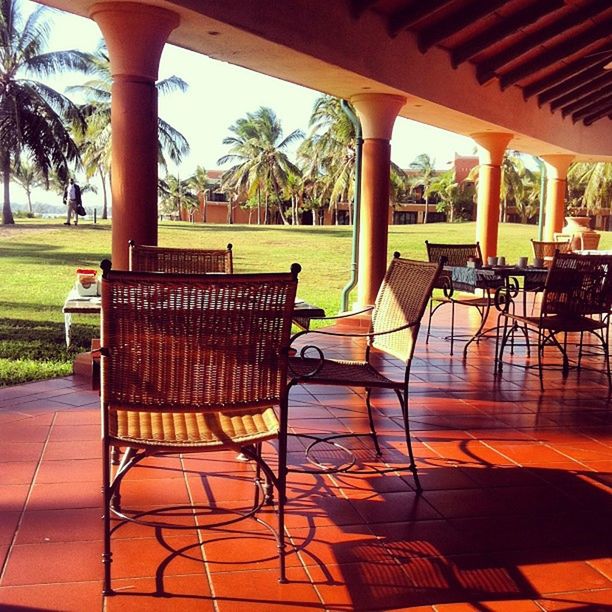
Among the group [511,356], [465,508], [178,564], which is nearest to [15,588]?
[178,564]

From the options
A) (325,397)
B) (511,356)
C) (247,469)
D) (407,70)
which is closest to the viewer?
(247,469)

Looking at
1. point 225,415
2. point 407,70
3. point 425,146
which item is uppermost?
point 425,146

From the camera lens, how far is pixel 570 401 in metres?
4.83

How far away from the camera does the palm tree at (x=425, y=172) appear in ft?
149

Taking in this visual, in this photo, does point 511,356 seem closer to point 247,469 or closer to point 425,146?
point 247,469

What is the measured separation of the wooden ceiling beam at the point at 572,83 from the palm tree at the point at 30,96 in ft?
51.3

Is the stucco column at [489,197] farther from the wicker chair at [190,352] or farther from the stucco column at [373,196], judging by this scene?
the wicker chair at [190,352]

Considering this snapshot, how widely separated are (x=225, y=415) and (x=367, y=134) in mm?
6252

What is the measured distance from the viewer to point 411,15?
7199 mm

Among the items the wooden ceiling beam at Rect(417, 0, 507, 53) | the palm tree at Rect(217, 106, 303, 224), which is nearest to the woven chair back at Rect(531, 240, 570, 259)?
the wooden ceiling beam at Rect(417, 0, 507, 53)

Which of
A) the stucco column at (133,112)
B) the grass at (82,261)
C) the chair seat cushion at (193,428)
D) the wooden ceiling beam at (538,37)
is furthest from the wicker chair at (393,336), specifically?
the wooden ceiling beam at (538,37)

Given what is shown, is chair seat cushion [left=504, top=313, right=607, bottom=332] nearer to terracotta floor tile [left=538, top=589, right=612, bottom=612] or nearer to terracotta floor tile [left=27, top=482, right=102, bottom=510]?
terracotta floor tile [left=538, top=589, right=612, bottom=612]

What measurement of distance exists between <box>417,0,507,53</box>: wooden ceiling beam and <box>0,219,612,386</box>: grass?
4.19 m

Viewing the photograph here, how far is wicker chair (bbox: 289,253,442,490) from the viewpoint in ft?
10.4
